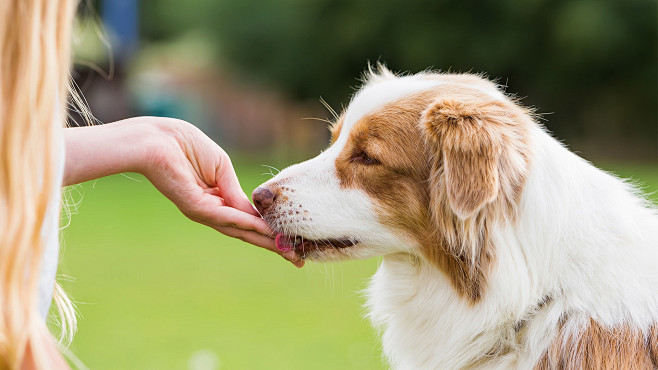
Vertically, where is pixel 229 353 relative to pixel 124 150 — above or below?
below

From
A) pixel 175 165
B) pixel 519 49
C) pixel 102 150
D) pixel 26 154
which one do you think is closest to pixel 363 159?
pixel 175 165

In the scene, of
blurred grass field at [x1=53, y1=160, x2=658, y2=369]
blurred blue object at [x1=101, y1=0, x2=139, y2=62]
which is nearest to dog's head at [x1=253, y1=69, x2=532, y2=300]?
blurred grass field at [x1=53, y1=160, x2=658, y2=369]

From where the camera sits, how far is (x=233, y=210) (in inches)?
120

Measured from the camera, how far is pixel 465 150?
118 inches

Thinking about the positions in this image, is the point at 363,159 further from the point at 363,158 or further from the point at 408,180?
the point at 408,180

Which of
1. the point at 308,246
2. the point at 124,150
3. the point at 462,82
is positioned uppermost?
the point at 462,82

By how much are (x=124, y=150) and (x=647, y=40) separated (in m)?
22.8

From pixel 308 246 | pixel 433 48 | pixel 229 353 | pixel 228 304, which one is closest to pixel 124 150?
pixel 308 246

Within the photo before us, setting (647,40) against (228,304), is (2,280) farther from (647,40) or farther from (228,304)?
(647,40)

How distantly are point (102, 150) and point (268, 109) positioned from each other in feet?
88.5

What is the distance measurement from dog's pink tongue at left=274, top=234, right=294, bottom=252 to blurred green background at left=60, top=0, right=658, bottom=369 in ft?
3.36

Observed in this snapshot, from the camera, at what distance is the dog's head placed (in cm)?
302

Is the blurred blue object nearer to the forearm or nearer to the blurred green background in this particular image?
the blurred green background

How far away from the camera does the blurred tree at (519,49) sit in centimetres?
2269
